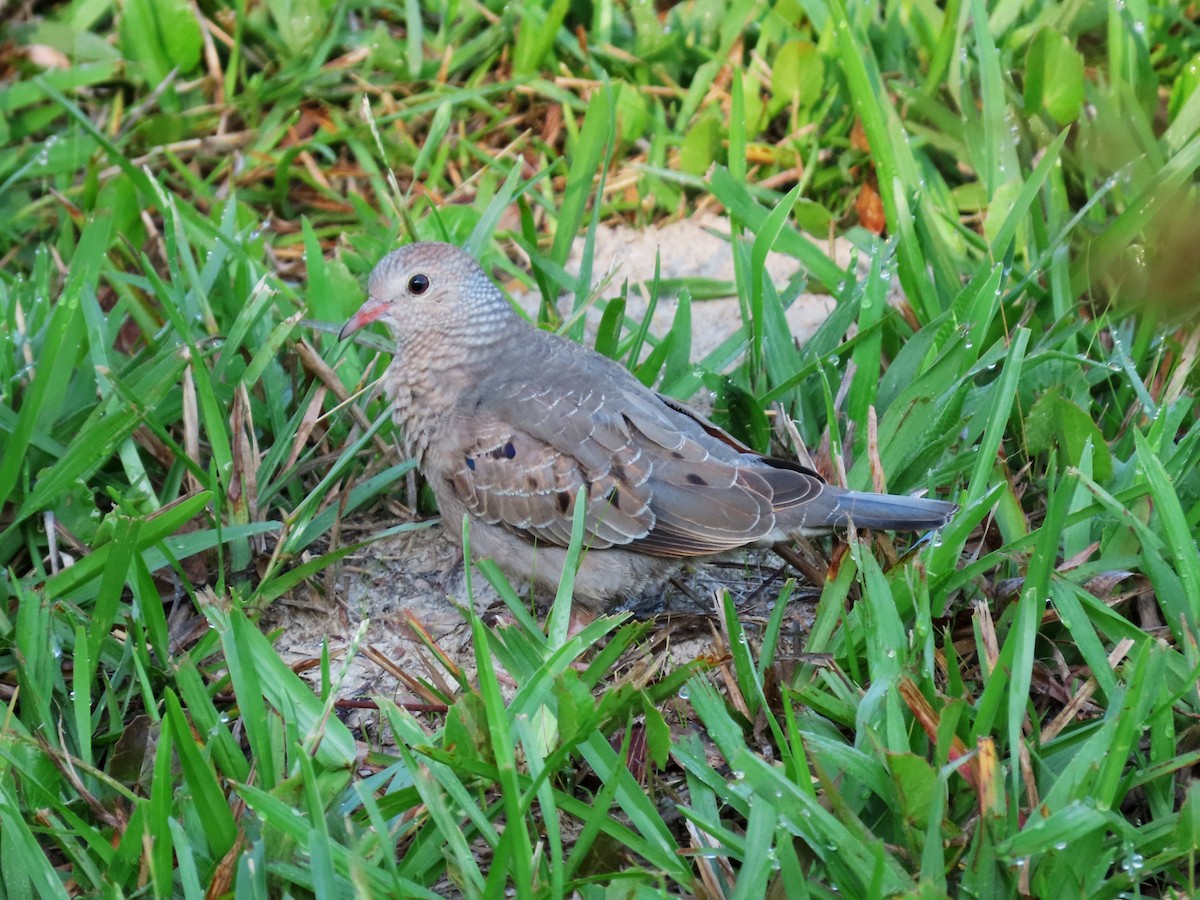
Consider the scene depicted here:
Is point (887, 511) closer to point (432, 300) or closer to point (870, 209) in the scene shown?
point (432, 300)

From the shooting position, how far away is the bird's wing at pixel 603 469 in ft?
10.8

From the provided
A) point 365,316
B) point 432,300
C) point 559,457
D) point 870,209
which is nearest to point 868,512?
point 559,457

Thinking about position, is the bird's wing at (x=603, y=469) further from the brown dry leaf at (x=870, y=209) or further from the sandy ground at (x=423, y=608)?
the brown dry leaf at (x=870, y=209)

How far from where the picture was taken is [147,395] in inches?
139

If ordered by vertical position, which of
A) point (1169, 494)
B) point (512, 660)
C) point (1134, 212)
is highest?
point (1134, 212)

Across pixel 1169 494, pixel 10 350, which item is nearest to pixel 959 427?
pixel 1169 494

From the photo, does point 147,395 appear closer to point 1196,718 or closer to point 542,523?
point 542,523

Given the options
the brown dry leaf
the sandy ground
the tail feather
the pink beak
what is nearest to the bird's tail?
the tail feather

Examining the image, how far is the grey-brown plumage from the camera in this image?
3254 mm

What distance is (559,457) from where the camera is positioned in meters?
3.41

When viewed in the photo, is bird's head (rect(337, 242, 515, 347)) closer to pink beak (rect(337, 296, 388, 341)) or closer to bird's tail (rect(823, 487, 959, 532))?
pink beak (rect(337, 296, 388, 341))

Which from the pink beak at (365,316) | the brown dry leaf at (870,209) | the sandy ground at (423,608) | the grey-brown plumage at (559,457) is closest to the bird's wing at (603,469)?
the grey-brown plumage at (559,457)

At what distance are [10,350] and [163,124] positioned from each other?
5.47ft

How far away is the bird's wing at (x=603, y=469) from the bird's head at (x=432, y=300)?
261 mm
